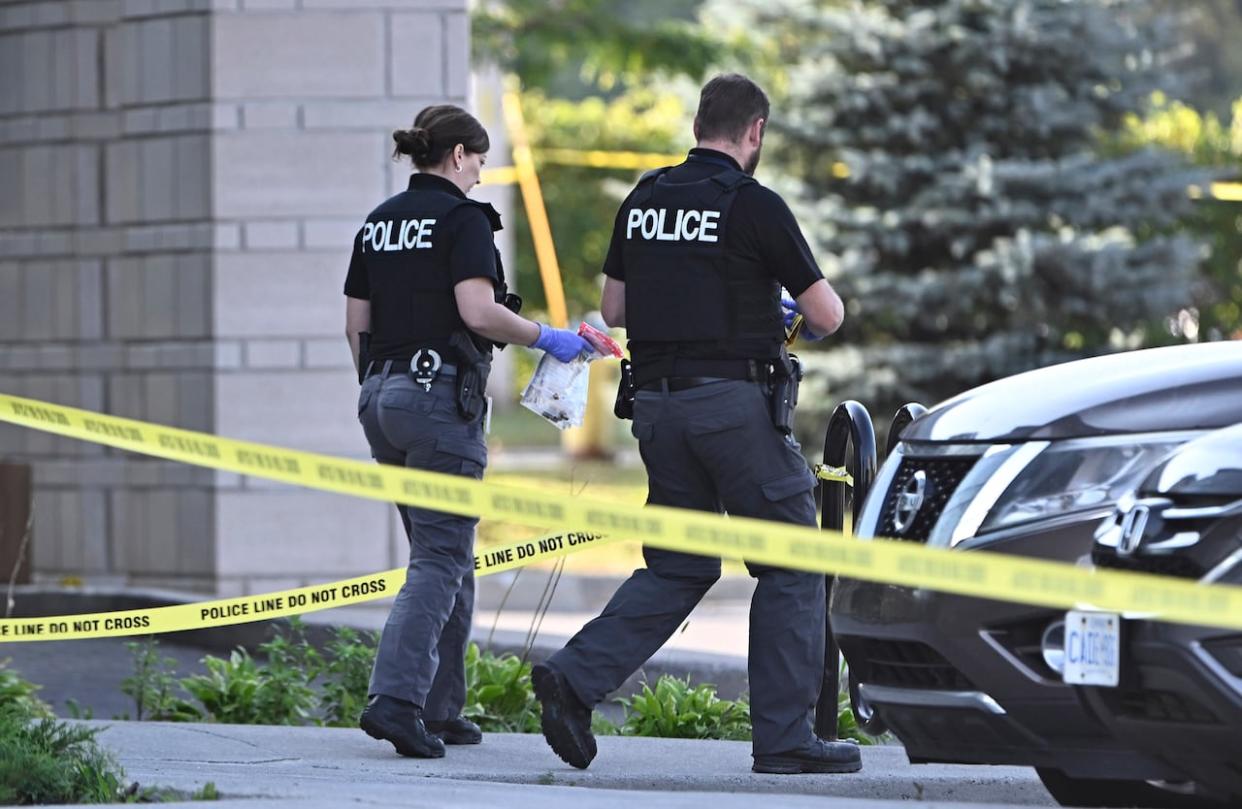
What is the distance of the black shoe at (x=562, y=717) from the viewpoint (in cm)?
589

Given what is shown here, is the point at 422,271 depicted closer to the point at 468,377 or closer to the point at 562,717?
the point at 468,377

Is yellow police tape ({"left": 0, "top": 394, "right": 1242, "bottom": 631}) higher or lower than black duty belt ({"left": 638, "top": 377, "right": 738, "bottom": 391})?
lower

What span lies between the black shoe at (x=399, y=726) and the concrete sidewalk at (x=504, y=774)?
0.06 meters

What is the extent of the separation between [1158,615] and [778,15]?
1335cm

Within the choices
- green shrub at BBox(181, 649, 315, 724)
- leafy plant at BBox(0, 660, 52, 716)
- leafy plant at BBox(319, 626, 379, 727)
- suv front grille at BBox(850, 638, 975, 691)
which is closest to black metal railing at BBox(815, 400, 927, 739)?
suv front grille at BBox(850, 638, 975, 691)

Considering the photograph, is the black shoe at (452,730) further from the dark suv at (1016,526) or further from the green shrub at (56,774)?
the dark suv at (1016,526)

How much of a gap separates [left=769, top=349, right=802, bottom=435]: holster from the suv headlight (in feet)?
3.72

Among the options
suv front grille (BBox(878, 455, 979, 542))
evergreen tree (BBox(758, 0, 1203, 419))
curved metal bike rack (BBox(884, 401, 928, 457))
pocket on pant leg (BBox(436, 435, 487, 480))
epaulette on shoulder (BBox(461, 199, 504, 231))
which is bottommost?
suv front grille (BBox(878, 455, 979, 542))

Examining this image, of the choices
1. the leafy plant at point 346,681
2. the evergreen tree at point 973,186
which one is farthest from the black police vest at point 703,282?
the evergreen tree at point 973,186

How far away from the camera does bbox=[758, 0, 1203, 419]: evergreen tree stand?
653 inches

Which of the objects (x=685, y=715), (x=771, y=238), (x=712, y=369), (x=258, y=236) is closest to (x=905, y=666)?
(x=712, y=369)

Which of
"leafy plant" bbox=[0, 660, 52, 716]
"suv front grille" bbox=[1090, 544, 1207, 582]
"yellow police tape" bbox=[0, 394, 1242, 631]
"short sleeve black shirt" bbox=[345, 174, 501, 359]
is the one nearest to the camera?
"yellow police tape" bbox=[0, 394, 1242, 631]

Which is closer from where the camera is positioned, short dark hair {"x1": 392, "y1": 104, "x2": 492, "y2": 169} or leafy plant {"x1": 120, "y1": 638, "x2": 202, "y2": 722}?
short dark hair {"x1": 392, "y1": 104, "x2": 492, "y2": 169}

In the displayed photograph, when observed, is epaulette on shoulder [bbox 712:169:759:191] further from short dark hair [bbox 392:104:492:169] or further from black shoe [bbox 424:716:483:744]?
A: black shoe [bbox 424:716:483:744]
